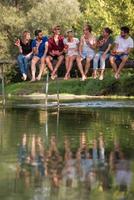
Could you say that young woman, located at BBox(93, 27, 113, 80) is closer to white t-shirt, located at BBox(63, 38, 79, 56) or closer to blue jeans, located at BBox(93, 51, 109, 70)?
blue jeans, located at BBox(93, 51, 109, 70)

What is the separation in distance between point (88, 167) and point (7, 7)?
5554 centimetres

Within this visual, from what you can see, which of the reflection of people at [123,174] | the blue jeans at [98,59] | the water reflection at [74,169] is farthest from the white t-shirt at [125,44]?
the reflection of people at [123,174]

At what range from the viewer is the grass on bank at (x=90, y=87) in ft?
179

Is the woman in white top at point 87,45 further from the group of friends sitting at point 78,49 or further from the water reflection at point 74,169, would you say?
the water reflection at point 74,169

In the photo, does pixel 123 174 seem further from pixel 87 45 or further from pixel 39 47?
pixel 39 47

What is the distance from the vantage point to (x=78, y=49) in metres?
26.3

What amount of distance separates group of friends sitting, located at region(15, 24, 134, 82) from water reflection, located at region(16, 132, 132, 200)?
34.2 ft

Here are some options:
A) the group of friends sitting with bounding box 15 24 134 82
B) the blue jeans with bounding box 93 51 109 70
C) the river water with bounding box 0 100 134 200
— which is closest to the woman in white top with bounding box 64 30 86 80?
the group of friends sitting with bounding box 15 24 134 82

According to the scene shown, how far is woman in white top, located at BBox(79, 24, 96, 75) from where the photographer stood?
25766 mm

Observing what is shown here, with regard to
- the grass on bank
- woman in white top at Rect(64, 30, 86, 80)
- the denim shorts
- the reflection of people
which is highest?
woman in white top at Rect(64, 30, 86, 80)

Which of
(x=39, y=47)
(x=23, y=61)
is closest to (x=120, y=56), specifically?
(x=39, y=47)

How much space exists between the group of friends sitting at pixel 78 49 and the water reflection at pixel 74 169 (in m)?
10.4

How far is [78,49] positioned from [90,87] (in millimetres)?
32501

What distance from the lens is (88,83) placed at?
2334 inches
